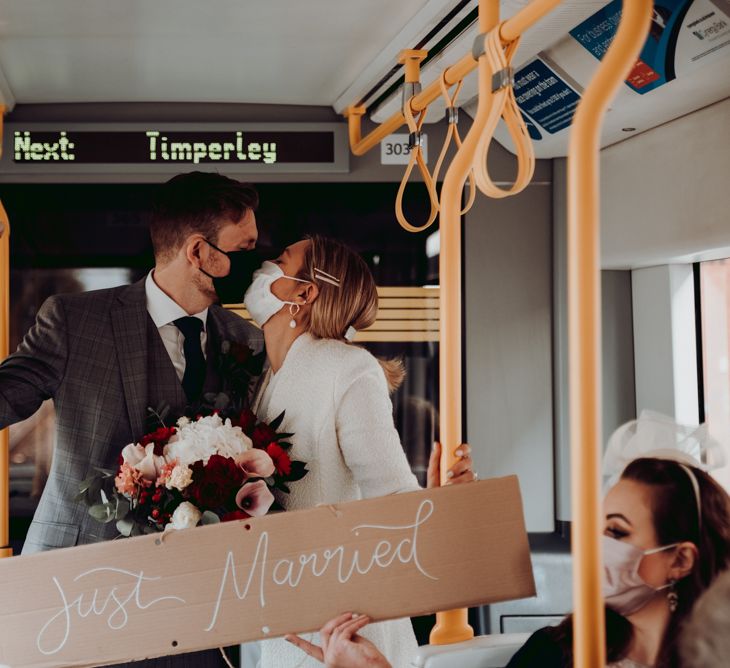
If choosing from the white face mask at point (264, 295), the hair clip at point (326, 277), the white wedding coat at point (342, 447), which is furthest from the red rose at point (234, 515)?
A: the hair clip at point (326, 277)

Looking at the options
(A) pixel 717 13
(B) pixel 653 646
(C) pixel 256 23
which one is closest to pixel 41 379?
(C) pixel 256 23

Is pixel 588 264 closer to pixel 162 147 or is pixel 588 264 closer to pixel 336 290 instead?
pixel 336 290

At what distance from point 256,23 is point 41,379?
1396 mm

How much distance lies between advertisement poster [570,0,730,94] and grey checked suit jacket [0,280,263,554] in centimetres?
185

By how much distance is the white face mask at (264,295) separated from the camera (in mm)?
2967

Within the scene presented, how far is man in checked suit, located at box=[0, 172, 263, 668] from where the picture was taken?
273cm

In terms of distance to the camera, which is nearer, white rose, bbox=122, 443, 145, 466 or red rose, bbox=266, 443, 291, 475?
white rose, bbox=122, 443, 145, 466

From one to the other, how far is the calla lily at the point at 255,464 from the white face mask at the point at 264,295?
0.74 m

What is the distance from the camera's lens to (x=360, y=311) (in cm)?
306

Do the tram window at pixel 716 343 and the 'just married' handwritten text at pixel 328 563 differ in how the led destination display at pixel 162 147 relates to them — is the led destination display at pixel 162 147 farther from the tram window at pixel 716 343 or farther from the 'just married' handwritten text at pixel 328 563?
the 'just married' handwritten text at pixel 328 563

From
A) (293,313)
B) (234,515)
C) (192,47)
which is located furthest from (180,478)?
(192,47)

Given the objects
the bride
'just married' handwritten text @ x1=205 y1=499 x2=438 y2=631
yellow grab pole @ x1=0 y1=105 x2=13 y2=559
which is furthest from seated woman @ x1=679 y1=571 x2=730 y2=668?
yellow grab pole @ x1=0 y1=105 x2=13 y2=559

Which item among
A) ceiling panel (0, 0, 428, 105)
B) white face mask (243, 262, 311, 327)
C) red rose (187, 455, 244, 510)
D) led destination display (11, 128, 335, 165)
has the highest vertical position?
ceiling panel (0, 0, 428, 105)

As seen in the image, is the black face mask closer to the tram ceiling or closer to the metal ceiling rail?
the tram ceiling
